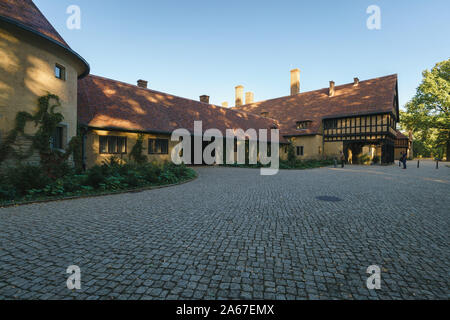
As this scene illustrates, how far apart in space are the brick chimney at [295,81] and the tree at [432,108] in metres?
17.3

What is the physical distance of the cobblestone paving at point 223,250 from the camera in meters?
2.63

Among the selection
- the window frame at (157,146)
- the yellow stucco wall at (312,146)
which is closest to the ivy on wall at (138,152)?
the window frame at (157,146)

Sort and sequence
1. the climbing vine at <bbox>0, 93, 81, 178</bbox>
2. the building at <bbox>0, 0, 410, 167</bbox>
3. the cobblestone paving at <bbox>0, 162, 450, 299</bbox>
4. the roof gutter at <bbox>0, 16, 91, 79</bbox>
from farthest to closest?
the building at <bbox>0, 0, 410, 167</bbox>
the climbing vine at <bbox>0, 93, 81, 178</bbox>
the roof gutter at <bbox>0, 16, 91, 79</bbox>
the cobblestone paving at <bbox>0, 162, 450, 299</bbox>

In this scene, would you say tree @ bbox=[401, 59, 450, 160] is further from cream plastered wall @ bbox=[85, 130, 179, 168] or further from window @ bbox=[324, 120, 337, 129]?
cream plastered wall @ bbox=[85, 130, 179, 168]

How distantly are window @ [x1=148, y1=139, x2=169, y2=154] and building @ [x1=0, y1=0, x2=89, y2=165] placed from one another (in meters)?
6.93

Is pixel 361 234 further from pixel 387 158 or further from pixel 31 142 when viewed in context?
pixel 387 158

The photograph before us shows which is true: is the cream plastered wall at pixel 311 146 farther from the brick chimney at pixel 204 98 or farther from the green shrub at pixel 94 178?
the green shrub at pixel 94 178

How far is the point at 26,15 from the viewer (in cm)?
917

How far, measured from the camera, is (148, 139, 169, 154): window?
57.6 feet

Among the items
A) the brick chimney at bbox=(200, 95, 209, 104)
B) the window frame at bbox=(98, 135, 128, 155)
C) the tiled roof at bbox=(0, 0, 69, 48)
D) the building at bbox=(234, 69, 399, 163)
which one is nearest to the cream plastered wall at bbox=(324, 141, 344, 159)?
the building at bbox=(234, 69, 399, 163)

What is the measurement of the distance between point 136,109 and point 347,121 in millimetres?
25220

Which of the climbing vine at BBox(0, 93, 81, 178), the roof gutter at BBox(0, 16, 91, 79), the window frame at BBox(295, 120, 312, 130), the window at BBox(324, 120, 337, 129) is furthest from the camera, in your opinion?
the window frame at BBox(295, 120, 312, 130)

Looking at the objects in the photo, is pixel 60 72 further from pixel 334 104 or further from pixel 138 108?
pixel 334 104

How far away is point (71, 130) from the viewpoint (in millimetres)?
11438
